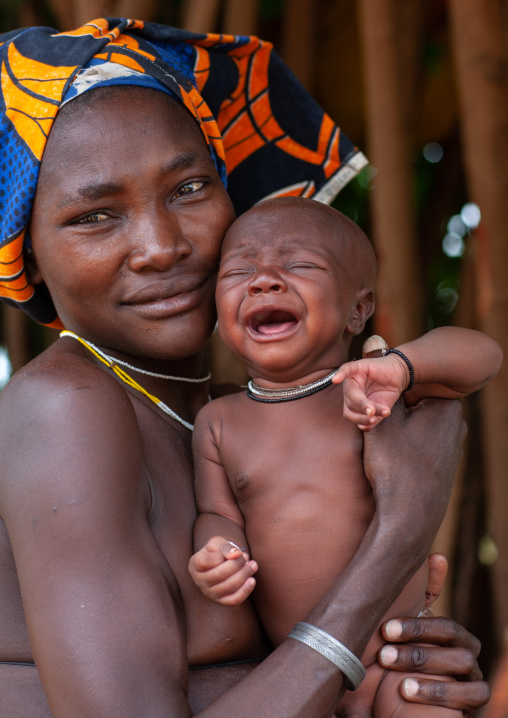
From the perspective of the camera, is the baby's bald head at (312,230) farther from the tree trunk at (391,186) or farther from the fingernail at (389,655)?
the tree trunk at (391,186)

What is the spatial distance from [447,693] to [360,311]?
2.70 ft

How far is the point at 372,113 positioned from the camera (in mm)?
3621

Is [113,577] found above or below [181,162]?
below

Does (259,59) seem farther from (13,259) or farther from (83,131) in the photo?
(13,259)

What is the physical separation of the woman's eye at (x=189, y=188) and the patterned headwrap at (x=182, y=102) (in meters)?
0.19

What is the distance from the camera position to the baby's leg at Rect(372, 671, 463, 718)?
1688 millimetres

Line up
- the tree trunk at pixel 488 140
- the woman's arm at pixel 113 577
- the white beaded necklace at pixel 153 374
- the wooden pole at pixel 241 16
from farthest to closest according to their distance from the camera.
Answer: the wooden pole at pixel 241 16, the tree trunk at pixel 488 140, the white beaded necklace at pixel 153 374, the woman's arm at pixel 113 577

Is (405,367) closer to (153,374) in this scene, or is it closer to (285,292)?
(285,292)

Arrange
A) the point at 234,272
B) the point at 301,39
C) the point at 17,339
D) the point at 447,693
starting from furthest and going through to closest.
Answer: the point at 17,339 < the point at 301,39 < the point at 234,272 < the point at 447,693

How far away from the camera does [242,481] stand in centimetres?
182

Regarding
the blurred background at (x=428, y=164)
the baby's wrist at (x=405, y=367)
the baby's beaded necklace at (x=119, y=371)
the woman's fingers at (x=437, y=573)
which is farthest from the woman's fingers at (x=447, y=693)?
the blurred background at (x=428, y=164)

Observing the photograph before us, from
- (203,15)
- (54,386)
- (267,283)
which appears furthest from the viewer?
(203,15)

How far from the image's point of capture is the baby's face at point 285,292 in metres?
1.82

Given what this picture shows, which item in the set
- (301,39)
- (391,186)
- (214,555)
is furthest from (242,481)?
(301,39)
